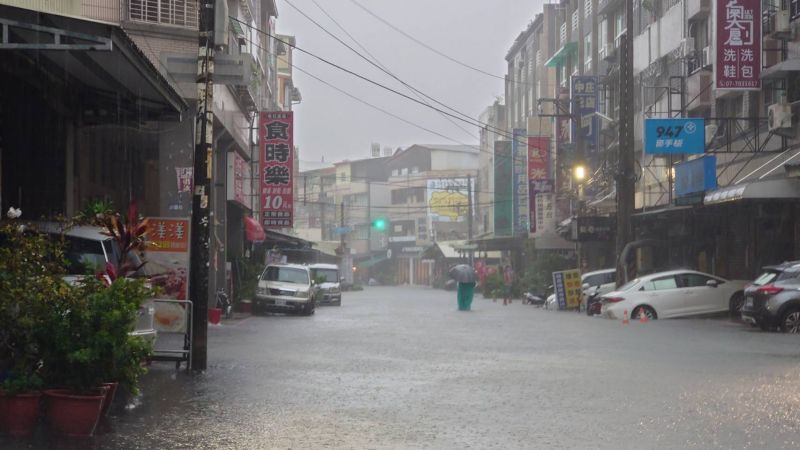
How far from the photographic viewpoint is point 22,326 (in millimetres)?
9156

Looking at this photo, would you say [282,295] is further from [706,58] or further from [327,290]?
[706,58]

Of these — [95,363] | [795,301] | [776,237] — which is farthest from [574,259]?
[95,363]

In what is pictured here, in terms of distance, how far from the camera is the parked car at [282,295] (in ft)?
114

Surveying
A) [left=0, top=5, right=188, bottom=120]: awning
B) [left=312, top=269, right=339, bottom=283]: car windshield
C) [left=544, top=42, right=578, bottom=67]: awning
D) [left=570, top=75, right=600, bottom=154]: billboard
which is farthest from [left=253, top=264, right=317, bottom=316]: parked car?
[left=544, top=42, right=578, bottom=67]: awning

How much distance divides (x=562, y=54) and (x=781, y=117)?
34195mm

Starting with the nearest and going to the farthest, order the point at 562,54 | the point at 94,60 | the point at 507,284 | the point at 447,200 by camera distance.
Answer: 1. the point at 94,60
2. the point at 507,284
3. the point at 562,54
4. the point at 447,200

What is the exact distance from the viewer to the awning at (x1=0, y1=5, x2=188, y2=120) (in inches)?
472

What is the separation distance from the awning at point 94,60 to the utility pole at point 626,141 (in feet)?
52.6

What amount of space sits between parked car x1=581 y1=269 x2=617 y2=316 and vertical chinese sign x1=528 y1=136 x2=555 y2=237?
14.7 m

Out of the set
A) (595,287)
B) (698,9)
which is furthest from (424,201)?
(698,9)

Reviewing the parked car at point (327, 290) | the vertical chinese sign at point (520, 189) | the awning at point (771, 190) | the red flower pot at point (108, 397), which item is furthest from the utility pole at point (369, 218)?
the red flower pot at point (108, 397)

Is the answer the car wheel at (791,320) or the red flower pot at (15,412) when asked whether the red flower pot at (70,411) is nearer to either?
the red flower pot at (15,412)

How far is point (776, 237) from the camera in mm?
31688

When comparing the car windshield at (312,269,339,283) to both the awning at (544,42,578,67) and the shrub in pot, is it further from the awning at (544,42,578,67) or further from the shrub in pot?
the shrub in pot
